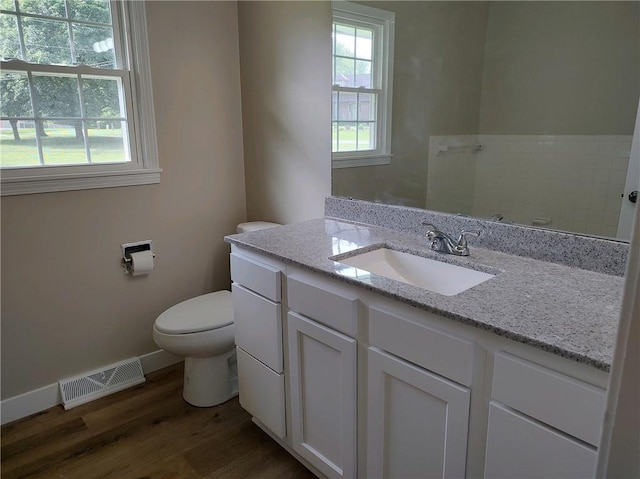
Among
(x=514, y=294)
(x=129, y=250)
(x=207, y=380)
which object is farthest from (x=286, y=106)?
(x=514, y=294)

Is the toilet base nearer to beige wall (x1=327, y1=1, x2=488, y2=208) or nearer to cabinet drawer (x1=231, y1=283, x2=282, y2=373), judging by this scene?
cabinet drawer (x1=231, y1=283, x2=282, y2=373)

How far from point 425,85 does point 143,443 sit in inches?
78.5

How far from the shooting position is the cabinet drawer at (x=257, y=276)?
1716mm

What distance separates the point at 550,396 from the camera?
3.34 feet

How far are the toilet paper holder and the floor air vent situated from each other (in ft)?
1.73

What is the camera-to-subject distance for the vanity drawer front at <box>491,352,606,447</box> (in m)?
0.96

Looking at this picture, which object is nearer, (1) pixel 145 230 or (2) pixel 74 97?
(2) pixel 74 97

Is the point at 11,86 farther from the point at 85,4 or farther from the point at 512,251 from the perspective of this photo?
the point at 512,251

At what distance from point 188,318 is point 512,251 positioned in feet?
4.89

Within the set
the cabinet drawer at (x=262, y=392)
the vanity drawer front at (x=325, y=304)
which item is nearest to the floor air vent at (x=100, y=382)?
the cabinet drawer at (x=262, y=392)

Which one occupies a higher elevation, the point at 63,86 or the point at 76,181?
the point at 63,86

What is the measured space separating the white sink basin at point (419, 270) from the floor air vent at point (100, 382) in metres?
1.56

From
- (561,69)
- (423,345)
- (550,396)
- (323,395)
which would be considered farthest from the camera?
(323,395)

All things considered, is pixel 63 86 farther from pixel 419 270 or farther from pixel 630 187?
pixel 630 187
